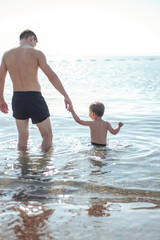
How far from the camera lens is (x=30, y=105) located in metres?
5.07

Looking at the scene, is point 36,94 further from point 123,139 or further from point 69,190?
point 123,139

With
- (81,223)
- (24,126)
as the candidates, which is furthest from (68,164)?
(81,223)

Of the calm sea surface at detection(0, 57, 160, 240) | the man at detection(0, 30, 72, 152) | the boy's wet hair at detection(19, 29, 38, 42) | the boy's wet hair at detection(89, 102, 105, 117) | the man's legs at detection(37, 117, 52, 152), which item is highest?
the boy's wet hair at detection(19, 29, 38, 42)

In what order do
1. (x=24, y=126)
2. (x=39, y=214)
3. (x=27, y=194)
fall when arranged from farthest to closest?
(x=24, y=126)
(x=27, y=194)
(x=39, y=214)

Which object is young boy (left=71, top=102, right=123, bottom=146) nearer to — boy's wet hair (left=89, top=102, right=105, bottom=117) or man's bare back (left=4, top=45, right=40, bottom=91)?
boy's wet hair (left=89, top=102, right=105, bottom=117)

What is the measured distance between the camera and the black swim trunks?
507 cm

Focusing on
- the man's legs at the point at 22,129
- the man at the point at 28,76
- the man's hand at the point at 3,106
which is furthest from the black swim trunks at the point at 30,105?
the man's hand at the point at 3,106

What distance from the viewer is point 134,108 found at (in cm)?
1096

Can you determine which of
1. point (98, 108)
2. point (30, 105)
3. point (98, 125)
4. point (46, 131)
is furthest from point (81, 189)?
point (98, 108)

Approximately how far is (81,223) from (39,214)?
446 millimetres

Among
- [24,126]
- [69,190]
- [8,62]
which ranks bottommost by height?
[69,190]

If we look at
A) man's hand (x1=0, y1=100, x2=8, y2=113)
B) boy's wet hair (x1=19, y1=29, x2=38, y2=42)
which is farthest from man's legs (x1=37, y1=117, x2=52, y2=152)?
boy's wet hair (x1=19, y1=29, x2=38, y2=42)

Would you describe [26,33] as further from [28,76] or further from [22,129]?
[22,129]

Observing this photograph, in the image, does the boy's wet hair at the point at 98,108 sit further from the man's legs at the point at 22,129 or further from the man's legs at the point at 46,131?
the man's legs at the point at 22,129
